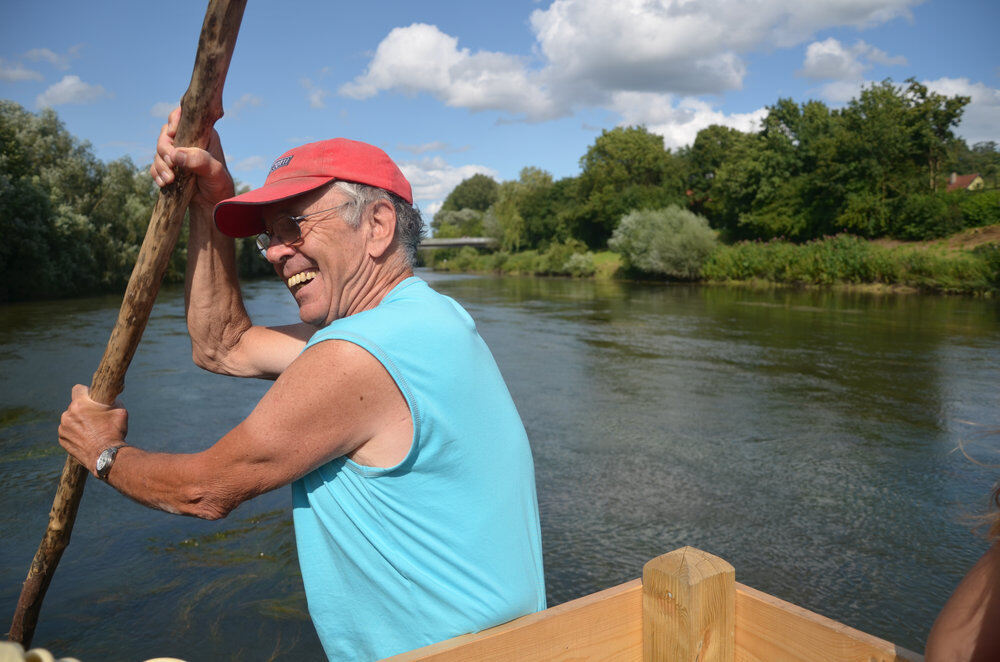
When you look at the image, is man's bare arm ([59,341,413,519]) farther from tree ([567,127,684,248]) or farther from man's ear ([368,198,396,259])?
tree ([567,127,684,248])

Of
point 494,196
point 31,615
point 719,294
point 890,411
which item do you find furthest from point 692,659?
point 494,196

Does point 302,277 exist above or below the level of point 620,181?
below

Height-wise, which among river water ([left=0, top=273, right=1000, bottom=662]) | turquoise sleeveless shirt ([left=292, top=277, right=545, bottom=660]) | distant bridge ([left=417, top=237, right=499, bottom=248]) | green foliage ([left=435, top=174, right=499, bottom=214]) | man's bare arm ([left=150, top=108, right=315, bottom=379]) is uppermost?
green foliage ([left=435, top=174, right=499, bottom=214])

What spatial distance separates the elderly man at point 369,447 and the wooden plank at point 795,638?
0.57 m

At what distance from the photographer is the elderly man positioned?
66.9 inches

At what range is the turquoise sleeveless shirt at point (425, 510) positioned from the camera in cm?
174

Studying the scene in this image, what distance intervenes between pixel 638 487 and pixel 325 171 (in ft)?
18.2

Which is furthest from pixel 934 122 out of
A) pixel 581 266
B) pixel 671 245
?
pixel 581 266

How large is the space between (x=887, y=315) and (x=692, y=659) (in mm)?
23840

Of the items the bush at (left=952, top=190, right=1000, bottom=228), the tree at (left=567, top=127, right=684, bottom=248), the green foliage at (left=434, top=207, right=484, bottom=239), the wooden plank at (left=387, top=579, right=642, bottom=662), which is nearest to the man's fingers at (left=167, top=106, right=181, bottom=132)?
the wooden plank at (left=387, top=579, right=642, bottom=662)

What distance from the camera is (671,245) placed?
149 feet

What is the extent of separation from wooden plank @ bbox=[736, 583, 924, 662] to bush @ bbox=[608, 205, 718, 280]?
4457cm

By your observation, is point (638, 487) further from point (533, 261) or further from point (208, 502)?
point (533, 261)

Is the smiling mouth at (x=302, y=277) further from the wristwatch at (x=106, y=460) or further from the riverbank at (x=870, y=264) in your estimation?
the riverbank at (x=870, y=264)
